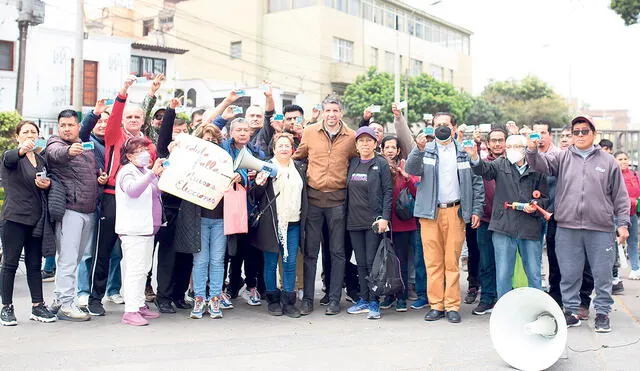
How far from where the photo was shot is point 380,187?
6.81m

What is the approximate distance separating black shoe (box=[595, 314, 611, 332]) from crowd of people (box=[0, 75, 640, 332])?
14mm

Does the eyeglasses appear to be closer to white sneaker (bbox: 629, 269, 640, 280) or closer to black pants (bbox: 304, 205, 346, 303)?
black pants (bbox: 304, 205, 346, 303)

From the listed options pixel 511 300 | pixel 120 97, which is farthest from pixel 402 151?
pixel 120 97

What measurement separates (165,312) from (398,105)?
11.1 feet

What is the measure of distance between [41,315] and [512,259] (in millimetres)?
4862

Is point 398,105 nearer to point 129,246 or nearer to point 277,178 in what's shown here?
point 277,178

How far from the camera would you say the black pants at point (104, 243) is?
6547 millimetres

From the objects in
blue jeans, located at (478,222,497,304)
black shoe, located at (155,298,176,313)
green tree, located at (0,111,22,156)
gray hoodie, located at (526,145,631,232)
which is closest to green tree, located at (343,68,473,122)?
green tree, located at (0,111,22,156)

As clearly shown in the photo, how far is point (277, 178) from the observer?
6.78m

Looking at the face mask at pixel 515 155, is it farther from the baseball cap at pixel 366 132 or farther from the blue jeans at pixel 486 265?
the baseball cap at pixel 366 132

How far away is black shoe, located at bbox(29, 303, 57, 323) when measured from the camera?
635cm

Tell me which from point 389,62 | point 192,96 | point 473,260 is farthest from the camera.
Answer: point 389,62

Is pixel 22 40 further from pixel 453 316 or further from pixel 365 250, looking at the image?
pixel 453 316

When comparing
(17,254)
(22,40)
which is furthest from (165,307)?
(22,40)
